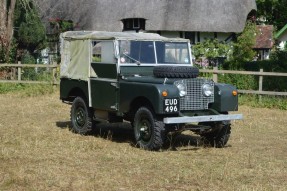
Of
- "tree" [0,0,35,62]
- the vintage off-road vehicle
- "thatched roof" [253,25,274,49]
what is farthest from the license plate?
"thatched roof" [253,25,274,49]

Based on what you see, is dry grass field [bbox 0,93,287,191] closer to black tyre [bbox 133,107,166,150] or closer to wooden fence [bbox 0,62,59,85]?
black tyre [bbox 133,107,166,150]

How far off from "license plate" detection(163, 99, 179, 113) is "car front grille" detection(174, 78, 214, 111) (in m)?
0.34

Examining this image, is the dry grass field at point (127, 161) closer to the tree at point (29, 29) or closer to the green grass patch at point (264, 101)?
the green grass patch at point (264, 101)

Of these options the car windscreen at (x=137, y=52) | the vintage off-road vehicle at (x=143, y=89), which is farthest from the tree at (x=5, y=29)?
the car windscreen at (x=137, y=52)

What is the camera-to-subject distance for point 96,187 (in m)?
7.57

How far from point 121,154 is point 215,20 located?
29.5m

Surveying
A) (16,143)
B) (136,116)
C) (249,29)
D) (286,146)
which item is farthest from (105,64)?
(249,29)

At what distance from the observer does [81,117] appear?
12742 millimetres

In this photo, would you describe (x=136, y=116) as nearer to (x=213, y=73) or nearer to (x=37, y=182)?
(x=37, y=182)

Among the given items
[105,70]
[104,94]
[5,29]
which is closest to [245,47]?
[5,29]

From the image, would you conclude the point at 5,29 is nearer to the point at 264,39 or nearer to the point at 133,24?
the point at 133,24

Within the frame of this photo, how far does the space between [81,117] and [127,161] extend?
3.50 m

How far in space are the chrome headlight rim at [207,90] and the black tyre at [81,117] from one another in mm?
2780

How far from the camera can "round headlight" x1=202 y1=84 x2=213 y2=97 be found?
10.8 m
